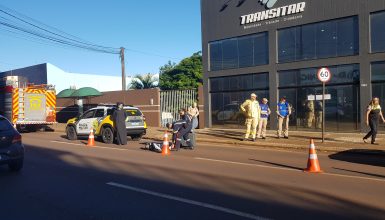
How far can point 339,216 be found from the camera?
6203mm

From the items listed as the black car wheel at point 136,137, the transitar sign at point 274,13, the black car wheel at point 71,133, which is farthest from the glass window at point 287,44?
the black car wheel at point 71,133

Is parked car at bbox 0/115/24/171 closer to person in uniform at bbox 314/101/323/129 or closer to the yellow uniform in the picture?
the yellow uniform

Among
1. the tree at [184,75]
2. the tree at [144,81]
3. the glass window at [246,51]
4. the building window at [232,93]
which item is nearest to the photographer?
the building window at [232,93]

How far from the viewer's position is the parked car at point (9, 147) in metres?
9.78

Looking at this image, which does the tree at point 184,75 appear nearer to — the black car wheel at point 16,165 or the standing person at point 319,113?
the standing person at point 319,113

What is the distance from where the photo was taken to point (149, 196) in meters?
7.54

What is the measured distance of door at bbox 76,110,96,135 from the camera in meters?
19.1

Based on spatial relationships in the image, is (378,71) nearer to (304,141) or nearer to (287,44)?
(287,44)

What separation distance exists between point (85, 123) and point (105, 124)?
164 centimetres

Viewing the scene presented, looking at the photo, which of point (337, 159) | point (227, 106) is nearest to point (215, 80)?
point (227, 106)

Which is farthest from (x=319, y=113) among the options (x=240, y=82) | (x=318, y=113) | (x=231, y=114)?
(x=231, y=114)

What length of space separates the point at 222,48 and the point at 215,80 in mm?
1756

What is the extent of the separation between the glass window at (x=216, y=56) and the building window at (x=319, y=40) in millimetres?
3686

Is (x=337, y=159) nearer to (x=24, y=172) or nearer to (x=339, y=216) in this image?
(x=339, y=216)
